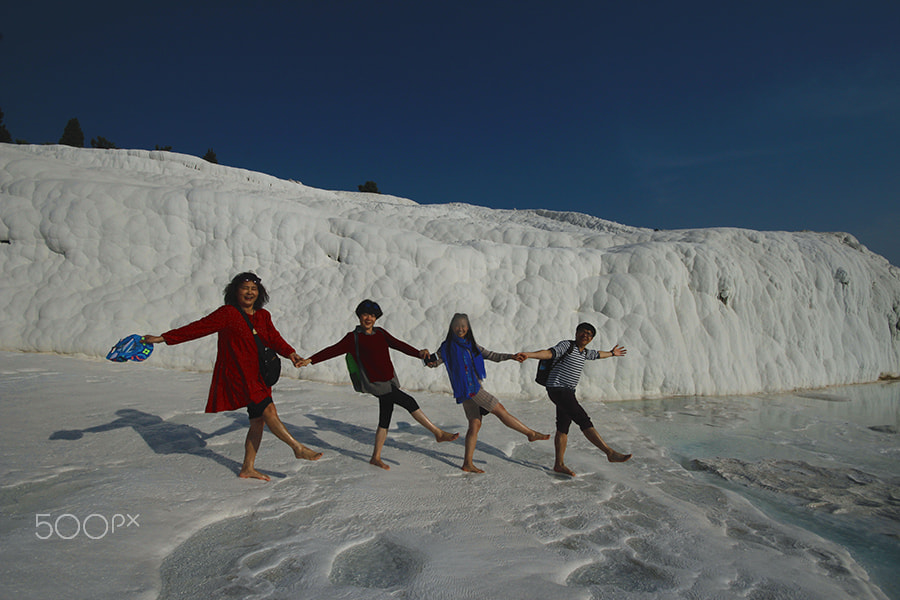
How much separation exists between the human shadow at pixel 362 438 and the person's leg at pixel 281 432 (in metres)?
0.44

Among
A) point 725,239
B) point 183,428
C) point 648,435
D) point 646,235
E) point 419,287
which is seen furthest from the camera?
point 646,235

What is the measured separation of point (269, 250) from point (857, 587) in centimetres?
852

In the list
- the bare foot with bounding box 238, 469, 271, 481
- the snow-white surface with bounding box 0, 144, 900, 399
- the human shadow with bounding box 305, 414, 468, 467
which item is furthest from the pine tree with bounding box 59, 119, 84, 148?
Result: the bare foot with bounding box 238, 469, 271, 481

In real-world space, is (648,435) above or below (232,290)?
below

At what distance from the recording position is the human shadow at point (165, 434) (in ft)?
13.7

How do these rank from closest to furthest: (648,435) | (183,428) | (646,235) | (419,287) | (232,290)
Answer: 1. (232,290)
2. (183,428)
3. (648,435)
4. (419,287)
5. (646,235)

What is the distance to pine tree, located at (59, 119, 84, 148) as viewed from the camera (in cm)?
3625

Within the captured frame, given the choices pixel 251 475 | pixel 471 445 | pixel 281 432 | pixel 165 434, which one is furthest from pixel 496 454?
pixel 165 434

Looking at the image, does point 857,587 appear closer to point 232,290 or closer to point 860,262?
point 232,290

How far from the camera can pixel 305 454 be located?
4.13 meters

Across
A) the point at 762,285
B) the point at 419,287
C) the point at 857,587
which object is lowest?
the point at 857,587

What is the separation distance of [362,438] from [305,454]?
3.17 ft

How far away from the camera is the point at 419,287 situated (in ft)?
27.5

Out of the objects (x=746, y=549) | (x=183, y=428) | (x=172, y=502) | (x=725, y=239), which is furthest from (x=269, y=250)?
(x=725, y=239)
